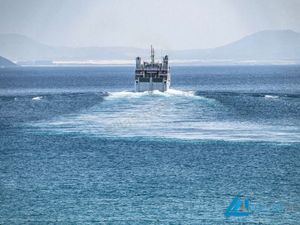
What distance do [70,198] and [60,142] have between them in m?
28.0

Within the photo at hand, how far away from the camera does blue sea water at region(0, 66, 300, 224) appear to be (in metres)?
48.1

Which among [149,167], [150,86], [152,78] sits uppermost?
[152,78]

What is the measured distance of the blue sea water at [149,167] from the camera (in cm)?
4809

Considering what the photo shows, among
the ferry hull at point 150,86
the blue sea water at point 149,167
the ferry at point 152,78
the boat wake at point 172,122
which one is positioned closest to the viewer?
the blue sea water at point 149,167

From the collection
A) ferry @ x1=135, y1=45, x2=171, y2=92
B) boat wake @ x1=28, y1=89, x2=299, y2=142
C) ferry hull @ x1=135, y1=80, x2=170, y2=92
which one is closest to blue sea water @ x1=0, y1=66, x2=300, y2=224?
boat wake @ x1=28, y1=89, x2=299, y2=142

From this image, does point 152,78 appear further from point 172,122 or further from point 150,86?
point 172,122

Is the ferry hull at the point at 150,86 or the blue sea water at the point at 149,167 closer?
the blue sea water at the point at 149,167

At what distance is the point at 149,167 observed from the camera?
206 ft

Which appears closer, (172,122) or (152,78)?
(172,122)

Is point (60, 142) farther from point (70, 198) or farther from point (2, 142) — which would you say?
point (70, 198)

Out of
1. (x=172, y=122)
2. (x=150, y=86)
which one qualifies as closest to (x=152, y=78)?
(x=150, y=86)

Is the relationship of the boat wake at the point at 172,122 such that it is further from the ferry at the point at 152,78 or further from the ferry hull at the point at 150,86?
the ferry hull at the point at 150,86

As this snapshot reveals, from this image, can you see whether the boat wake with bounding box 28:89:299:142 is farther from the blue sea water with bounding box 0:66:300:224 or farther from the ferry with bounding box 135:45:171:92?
the ferry with bounding box 135:45:171:92

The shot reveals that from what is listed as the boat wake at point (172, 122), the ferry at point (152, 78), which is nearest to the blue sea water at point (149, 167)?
the boat wake at point (172, 122)
